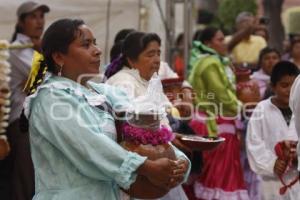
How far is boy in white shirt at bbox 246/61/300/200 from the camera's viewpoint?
18.5 ft

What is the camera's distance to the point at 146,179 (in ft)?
10.9

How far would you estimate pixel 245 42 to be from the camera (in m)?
9.42

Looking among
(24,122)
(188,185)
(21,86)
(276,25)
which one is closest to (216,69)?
(188,185)

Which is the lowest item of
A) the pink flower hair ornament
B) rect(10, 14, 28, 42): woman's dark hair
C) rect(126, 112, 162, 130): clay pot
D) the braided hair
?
the pink flower hair ornament

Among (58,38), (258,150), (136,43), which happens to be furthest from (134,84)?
(58,38)

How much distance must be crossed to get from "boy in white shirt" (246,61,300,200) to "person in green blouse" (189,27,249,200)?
81 cm

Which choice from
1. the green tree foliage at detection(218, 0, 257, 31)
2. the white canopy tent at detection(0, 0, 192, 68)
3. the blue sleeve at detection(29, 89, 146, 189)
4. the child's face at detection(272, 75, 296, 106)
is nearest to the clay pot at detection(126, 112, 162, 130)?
the blue sleeve at detection(29, 89, 146, 189)

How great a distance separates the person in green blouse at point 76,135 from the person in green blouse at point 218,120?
3310 millimetres

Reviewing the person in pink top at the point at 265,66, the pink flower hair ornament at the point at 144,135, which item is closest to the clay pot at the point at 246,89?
the person in pink top at the point at 265,66

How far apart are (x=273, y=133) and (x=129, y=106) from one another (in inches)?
98.4

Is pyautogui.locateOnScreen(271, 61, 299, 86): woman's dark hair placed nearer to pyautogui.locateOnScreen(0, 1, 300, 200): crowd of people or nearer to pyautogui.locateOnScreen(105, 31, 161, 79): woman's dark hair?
pyautogui.locateOnScreen(0, 1, 300, 200): crowd of people

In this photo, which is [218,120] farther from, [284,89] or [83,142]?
[83,142]

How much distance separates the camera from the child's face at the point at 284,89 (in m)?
5.83

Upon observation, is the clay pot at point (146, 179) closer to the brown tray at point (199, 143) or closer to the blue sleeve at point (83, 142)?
the blue sleeve at point (83, 142)
